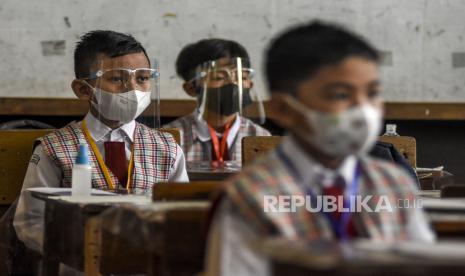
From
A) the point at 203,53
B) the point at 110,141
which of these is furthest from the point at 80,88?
the point at 203,53

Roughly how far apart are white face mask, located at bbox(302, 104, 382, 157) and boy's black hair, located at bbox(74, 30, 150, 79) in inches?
89.0

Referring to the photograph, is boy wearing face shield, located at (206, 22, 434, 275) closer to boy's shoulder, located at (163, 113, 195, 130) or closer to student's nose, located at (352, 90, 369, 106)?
student's nose, located at (352, 90, 369, 106)

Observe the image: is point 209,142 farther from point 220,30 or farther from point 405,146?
point 220,30

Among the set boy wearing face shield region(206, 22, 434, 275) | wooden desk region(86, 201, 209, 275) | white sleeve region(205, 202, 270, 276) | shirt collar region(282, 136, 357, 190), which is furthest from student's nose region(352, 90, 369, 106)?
wooden desk region(86, 201, 209, 275)

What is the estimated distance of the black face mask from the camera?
4746 mm

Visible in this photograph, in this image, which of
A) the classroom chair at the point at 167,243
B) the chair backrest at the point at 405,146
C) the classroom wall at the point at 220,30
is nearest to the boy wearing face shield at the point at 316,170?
the classroom chair at the point at 167,243

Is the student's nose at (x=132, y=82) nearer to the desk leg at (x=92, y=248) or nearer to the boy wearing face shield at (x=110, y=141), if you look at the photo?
the boy wearing face shield at (x=110, y=141)

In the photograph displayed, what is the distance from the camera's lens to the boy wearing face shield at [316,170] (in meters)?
1.76

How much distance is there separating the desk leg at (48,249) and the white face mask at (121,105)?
0.66 m

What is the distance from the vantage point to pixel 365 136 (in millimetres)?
1805

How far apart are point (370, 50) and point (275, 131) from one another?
4.27 metres

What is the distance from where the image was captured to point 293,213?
175 cm

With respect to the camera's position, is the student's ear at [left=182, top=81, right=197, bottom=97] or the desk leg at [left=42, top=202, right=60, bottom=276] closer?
the desk leg at [left=42, top=202, right=60, bottom=276]

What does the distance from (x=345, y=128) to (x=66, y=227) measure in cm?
145
